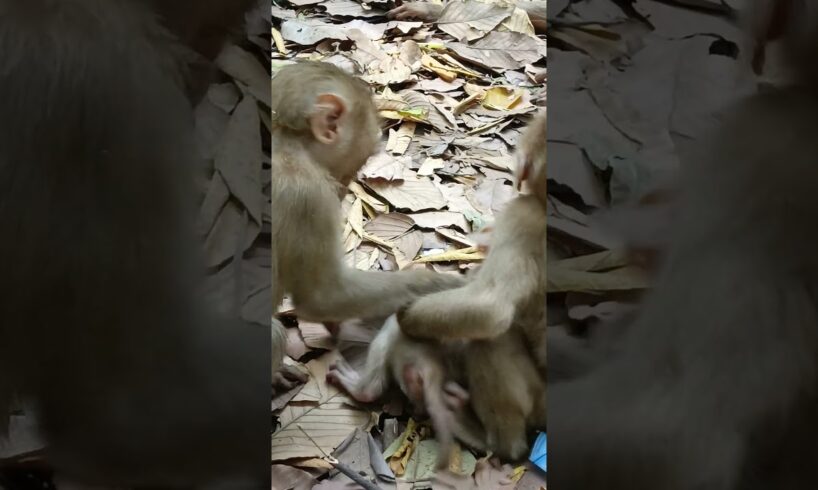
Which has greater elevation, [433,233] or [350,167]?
[350,167]

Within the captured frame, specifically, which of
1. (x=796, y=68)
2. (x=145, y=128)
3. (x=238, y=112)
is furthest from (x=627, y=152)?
(x=145, y=128)

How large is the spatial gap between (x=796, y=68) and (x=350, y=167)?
0.58 metres

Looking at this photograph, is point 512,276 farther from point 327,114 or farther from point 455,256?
point 327,114

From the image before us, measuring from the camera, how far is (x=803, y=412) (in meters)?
0.91

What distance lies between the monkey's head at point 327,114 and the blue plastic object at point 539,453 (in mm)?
456

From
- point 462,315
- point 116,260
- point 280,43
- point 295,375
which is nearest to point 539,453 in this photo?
point 462,315

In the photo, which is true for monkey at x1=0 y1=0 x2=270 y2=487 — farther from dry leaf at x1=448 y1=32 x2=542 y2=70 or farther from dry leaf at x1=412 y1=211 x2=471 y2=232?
dry leaf at x1=448 y1=32 x2=542 y2=70

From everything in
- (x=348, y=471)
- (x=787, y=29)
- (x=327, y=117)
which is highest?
(x=787, y=29)

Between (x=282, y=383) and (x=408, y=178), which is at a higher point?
(x=408, y=178)

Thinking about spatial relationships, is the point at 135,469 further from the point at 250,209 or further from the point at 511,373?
the point at 511,373

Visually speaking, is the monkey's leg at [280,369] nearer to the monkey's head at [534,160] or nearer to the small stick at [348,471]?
the small stick at [348,471]

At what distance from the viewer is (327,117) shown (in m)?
1.05

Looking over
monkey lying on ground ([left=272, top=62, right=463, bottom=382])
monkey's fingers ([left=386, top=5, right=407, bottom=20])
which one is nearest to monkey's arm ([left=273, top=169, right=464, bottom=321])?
monkey lying on ground ([left=272, top=62, right=463, bottom=382])

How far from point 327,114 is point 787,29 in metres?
0.56
